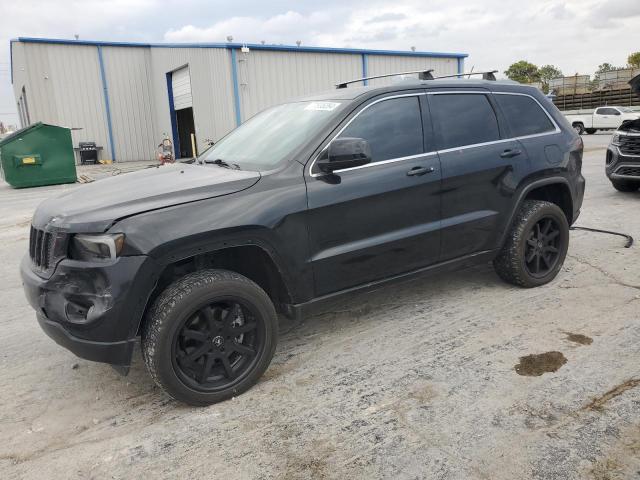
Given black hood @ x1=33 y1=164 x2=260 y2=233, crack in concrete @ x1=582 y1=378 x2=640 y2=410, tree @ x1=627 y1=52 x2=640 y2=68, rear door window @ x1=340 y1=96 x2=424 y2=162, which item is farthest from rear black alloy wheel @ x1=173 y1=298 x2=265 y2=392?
tree @ x1=627 y1=52 x2=640 y2=68

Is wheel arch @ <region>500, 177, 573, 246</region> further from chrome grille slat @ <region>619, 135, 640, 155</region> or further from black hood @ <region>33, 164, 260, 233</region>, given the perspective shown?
chrome grille slat @ <region>619, 135, 640, 155</region>

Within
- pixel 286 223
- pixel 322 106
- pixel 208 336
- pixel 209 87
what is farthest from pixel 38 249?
pixel 209 87

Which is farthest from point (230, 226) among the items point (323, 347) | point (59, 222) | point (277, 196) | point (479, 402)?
point (479, 402)

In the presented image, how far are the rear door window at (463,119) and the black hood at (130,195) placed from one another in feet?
5.32

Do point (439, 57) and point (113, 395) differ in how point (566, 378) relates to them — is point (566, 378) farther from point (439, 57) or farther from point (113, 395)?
point (439, 57)

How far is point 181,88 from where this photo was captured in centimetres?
2294

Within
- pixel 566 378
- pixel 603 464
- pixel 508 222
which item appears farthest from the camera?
pixel 508 222

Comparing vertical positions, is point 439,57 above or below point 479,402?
above

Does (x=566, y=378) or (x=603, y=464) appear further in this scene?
(x=566, y=378)

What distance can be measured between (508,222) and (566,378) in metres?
1.59

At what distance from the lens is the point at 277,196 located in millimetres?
3188

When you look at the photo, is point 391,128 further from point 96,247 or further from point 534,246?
point 96,247

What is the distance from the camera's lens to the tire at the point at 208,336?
111 inches

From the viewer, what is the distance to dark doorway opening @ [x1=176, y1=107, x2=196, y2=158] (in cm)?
2505
